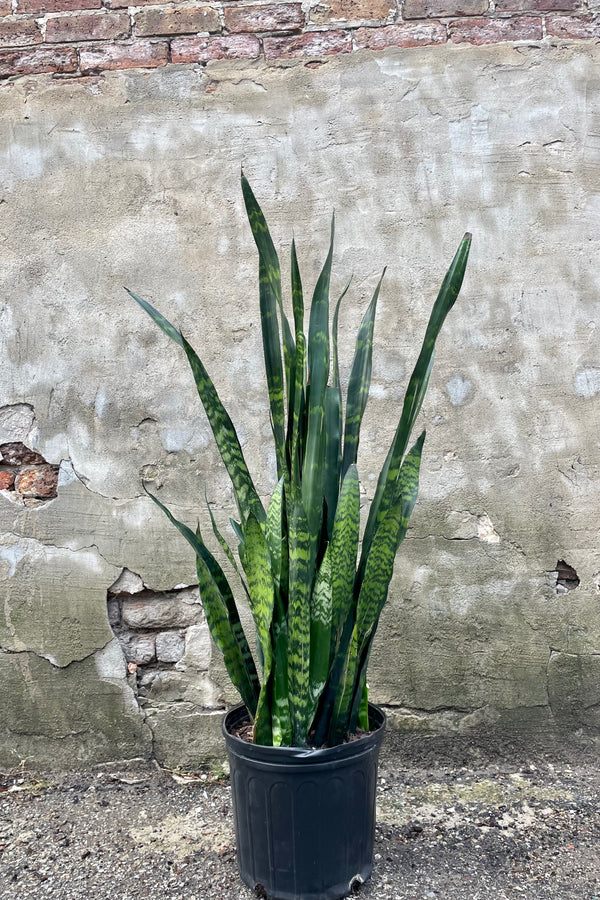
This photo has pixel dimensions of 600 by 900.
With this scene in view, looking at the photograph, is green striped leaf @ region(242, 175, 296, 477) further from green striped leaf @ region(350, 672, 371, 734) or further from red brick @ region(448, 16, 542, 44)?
red brick @ region(448, 16, 542, 44)

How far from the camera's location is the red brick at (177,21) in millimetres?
2162

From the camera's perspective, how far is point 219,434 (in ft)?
5.35

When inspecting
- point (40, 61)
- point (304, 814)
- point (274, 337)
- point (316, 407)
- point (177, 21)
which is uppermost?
point (177, 21)

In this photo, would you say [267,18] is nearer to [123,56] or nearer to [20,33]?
[123,56]

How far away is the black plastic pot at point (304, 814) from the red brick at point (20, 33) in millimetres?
1934

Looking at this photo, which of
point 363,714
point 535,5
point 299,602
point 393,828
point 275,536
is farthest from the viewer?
point 535,5

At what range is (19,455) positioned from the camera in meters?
2.22

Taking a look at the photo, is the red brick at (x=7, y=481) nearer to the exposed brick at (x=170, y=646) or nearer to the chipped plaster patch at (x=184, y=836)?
the exposed brick at (x=170, y=646)

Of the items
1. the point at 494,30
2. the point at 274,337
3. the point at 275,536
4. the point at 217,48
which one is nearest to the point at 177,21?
the point at 217,48

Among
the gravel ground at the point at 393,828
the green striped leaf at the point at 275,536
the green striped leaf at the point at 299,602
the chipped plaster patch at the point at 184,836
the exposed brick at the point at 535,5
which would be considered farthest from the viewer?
the exposed brick at the point at 535,5

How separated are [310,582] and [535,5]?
68.9 inches

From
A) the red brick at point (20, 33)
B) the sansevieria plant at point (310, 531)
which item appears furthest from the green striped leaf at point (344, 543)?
the red brick at point (20, 33)

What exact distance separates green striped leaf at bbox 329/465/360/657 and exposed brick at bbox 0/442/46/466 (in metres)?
1.05

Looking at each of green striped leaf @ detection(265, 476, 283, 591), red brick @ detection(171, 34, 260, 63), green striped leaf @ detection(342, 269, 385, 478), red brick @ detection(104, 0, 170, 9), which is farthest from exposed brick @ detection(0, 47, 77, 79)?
green striped leaf @ detection(265, 476, 283, 591)
